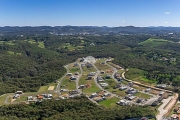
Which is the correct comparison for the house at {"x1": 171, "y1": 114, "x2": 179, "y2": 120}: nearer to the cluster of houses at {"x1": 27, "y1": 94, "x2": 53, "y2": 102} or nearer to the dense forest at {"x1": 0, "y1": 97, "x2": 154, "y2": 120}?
the dense forest at {"x1": 0, "y1": 97, "x2": 154, "y2": 120}

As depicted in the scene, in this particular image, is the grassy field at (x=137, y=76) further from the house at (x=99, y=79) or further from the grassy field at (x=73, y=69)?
the grassy field at (x=73, y=69)

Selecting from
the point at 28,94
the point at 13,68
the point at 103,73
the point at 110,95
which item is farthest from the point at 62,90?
the point at 13,68

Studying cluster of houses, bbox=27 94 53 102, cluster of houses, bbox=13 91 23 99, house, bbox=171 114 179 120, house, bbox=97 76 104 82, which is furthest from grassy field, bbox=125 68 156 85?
cluster of houses, bbox=13 91 23 99

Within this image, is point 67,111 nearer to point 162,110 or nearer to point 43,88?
point 162,110

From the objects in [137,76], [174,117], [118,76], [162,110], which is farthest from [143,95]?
[118,76]

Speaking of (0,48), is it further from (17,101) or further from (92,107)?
(92,107)

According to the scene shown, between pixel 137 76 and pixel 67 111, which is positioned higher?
pixel 137 76
